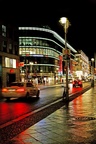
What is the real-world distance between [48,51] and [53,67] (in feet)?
23.7

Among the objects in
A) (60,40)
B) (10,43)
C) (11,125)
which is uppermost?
(60,40)

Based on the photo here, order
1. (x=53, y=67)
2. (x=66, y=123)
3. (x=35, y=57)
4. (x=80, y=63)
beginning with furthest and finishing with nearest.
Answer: (x=80, y=63), (x=53, y=67), (x=35, y=57), (x=66, y=123)

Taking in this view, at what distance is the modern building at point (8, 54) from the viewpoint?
190 feet

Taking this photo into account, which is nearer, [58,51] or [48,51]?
[48,51]

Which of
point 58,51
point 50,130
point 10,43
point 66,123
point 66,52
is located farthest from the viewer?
point 58,51

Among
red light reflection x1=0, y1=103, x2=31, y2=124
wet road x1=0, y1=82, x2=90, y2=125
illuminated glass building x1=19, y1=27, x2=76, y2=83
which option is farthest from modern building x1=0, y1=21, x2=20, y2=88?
illuminated glass building x1=19, y1=27, x2=76, y2=83

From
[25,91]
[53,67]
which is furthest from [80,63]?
[25,91]

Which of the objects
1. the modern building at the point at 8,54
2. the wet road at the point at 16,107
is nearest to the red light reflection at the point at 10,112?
the wet road at the point at 16,107

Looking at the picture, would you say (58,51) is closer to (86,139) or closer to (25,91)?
(25,91)

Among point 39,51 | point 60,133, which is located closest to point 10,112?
point 60,133

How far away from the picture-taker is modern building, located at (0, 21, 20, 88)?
57875 millimetres

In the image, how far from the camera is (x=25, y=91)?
79.0ft

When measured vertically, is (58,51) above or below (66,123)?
above

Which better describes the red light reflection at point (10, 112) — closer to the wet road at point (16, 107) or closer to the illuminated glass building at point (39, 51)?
the wet road at point (16, 107)
